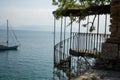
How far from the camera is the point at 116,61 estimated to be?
31.9 feet

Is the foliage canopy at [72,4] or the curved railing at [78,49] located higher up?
the foliage canopy at [72,4]

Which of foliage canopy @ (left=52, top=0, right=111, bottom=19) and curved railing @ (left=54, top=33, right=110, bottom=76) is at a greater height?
foliage canopy @ (left=52, top=0, right=111, bottom=19)

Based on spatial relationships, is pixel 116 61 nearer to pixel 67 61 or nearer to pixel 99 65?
pixel 99 65

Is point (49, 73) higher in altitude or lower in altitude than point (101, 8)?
lower

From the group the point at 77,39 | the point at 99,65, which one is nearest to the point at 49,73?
the point at 77,39

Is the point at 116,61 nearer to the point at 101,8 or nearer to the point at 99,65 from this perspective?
the point at 99,65

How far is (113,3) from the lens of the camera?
988 centimetres

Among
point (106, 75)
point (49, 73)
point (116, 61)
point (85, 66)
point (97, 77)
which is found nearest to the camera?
point (97, 77)

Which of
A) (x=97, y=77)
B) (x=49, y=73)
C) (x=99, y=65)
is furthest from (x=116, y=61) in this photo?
(x=49, y=73)

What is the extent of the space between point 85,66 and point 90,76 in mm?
4440

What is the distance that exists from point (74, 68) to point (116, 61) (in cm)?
324

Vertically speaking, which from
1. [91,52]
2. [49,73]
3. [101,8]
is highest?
[101,8]

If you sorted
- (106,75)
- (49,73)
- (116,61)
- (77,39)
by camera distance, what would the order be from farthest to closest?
1. (49,73)
2. (77,39)
3. (116,61)
4. (106,75)

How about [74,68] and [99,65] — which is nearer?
[99,65]
